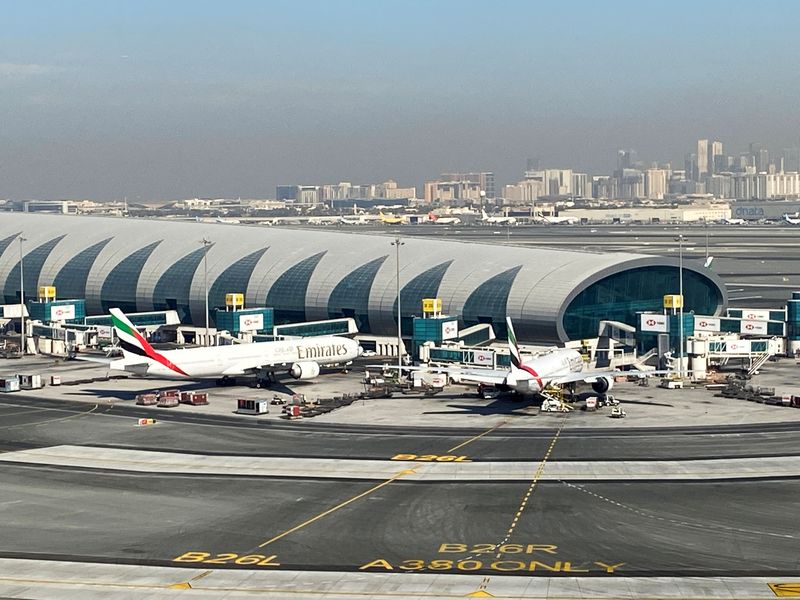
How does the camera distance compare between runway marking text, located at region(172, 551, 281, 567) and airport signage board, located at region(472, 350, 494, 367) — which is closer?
runway marking text, located at region(172, 551, 281, 567)

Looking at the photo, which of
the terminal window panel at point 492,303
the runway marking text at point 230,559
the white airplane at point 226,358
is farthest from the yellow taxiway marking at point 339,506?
the terminal window panel at point 492,303

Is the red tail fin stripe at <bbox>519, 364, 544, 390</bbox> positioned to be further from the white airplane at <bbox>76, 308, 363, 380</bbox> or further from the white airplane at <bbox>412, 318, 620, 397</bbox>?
the white airplane at <bbox>76, 308, 363, 380</bbox>

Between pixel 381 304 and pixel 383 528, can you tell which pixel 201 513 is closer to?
pixel 383 528

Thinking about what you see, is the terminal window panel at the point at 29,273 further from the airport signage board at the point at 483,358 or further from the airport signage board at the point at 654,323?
the airport signage board at the point at 654,323

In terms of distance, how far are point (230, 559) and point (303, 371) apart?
187ft

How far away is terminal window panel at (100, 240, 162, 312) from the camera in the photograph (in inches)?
6363

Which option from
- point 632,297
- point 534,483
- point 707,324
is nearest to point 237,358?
point 534,483

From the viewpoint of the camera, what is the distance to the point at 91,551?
2191 inches

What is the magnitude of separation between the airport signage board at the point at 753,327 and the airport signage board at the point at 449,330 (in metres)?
31.7

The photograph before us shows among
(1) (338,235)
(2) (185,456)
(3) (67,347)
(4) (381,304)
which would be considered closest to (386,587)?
(2) (185,456)

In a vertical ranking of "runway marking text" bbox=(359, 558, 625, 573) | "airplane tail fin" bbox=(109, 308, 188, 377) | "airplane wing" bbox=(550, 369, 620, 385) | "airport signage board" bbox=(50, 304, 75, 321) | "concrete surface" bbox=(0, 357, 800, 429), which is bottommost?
"concrete surface" bbox=(0, 357, 800, 429)

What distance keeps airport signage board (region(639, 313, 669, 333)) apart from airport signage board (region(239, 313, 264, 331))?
44.2 metres

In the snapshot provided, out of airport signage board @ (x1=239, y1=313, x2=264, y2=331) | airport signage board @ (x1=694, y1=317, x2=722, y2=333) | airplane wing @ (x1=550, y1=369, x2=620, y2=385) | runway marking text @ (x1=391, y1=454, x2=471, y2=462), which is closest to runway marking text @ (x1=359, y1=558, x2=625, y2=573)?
runway marking text @ (x1=391, y1=454, x2=471, y2=462)

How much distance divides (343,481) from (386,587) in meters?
21.5
